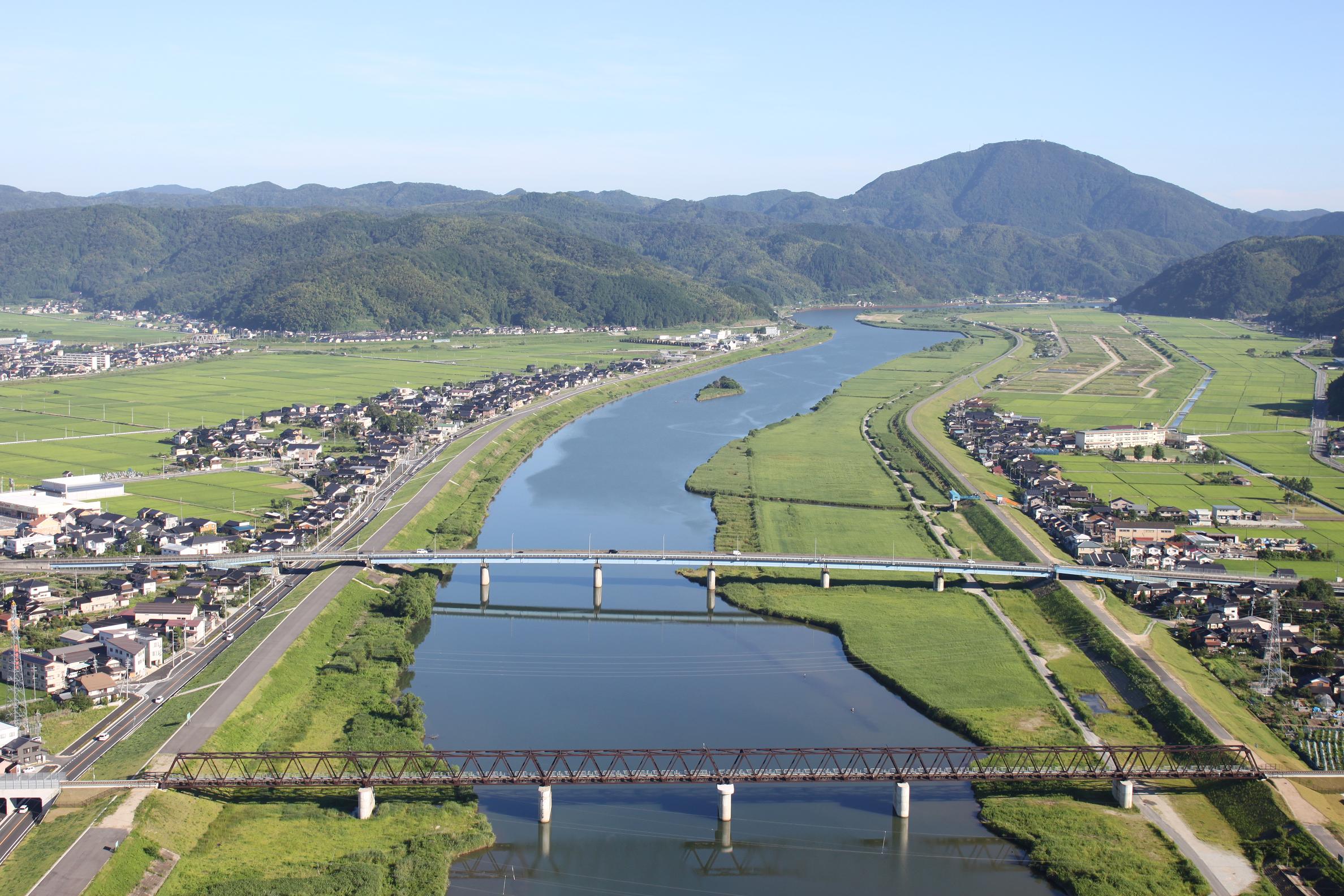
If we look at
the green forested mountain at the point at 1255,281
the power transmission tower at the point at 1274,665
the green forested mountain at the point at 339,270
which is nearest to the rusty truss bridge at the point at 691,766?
the power transmission tower at the point at 1274,665

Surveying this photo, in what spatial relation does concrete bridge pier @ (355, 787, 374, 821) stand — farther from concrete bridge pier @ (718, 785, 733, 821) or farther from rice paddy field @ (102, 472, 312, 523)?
rice paddy field @ (102, 472, 312, 523)

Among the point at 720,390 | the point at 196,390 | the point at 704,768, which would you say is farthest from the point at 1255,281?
the point at 704,768

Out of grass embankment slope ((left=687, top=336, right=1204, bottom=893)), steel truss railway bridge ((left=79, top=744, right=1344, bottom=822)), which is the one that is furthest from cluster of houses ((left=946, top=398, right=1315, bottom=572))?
steel truss railway bridge ((left=79, top=744, right=1344, bottom=822))

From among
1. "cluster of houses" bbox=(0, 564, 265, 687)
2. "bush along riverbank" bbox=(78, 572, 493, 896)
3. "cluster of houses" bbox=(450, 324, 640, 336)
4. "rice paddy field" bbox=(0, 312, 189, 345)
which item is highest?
"cluster of houses" bbox=(450, 324, 640, 336)

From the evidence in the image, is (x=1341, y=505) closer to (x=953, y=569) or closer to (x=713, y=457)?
(x=953, y=569)

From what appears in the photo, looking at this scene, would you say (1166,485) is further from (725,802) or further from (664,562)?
(725,802)

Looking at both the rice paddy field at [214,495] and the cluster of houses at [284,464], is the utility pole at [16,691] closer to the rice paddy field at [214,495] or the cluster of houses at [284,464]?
the cluster of houses at [284,464]
